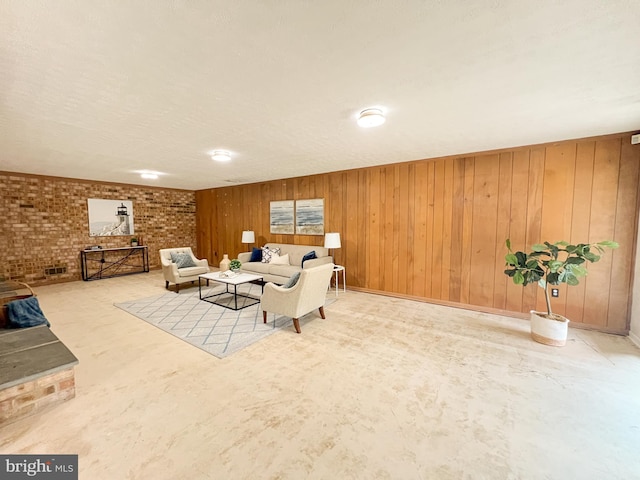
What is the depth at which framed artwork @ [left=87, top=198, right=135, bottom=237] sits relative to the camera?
618 centimetres

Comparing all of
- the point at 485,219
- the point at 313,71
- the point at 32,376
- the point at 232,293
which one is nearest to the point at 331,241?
the point at 232,293

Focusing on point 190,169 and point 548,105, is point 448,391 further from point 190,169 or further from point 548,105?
point 190,169

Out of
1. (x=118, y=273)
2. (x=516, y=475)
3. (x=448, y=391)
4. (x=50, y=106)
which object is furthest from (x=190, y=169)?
(x=516, y=475)

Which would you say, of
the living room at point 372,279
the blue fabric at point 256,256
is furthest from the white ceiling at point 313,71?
the blue fabric at point 256,256

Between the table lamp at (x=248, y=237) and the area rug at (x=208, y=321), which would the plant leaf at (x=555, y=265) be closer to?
the area rug at (x=208, y=321)

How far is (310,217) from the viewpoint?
5621 millimetres

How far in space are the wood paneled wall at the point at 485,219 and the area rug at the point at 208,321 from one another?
1.58 m

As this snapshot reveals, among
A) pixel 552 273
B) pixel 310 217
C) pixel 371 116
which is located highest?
pixel 371 116

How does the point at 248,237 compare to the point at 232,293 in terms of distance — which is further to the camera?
the point at 248,237

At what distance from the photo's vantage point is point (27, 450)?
1534 millimetres

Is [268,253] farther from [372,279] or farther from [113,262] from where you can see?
[113,262]

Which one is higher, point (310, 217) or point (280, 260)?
point (310, 217)

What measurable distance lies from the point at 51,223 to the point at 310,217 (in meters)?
5.61

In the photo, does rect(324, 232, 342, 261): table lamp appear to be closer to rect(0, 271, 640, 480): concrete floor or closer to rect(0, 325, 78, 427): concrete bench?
rect(0, 271, 640, 480): concrete floor
